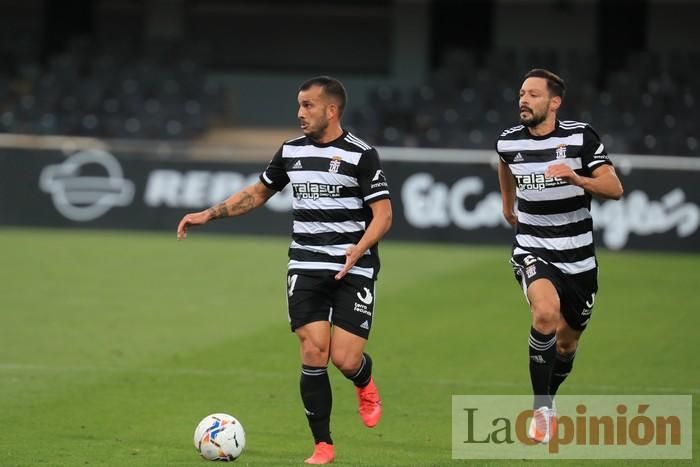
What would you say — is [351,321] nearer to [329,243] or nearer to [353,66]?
[329,243]

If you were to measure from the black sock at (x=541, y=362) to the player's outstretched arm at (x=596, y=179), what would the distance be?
951 mm

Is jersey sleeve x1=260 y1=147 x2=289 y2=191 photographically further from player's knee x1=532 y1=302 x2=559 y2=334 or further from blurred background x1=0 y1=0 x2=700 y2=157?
blurred background x1=0 y1=0 x2=700 y2=157

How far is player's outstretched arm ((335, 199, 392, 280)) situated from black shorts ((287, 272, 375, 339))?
0.43 ft

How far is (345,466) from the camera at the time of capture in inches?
297

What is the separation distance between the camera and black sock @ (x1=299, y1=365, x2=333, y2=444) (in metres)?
7.70

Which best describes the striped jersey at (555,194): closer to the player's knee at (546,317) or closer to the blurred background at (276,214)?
the player's knee at (546,317)

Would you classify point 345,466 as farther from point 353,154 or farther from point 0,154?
point 0,154

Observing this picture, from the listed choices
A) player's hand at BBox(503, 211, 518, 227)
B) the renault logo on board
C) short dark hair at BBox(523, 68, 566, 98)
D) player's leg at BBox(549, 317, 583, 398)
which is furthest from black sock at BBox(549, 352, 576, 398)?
the renault logo on board

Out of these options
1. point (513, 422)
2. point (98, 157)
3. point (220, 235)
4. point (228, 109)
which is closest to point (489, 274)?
point (220, 235)

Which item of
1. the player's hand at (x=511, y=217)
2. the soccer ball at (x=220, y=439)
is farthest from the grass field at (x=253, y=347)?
the player's hand at (x=511, y=217)

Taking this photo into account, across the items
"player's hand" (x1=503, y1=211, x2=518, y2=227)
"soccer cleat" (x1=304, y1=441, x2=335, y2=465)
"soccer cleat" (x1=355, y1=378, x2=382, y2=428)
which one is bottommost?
"soccer cleat" (x1=304, y1=441, x2=335, y2=465)

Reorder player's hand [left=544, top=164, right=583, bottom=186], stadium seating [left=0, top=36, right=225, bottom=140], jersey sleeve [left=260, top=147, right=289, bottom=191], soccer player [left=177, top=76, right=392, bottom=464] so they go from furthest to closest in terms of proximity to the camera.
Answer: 1. stadium seating [left=0, top=36, right=225, bottom=140]
2. jersey sleeve [left=260, top=147, right=289, bottom=191]
3. player's hand [left=544, top=164, right=583, bottom=186]
4. soccer player [left=177, top=76, right=392, bottom=464]

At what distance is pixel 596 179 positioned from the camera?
807cm

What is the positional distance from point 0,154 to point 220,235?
12.4 feet
